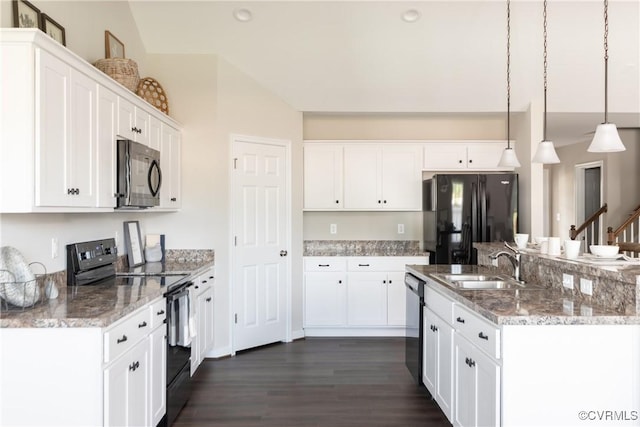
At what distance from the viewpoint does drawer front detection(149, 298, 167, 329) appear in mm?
2299

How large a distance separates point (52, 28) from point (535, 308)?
3203 millimetres

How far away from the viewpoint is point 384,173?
4.79m

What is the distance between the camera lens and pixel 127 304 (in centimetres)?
202

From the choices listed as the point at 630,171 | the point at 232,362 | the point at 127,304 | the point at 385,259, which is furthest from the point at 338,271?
the point at 630,171

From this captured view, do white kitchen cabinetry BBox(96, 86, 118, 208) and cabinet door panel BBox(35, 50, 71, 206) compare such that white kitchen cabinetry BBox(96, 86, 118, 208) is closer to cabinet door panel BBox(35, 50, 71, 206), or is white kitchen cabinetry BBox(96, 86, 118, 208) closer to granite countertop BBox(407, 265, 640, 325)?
cabinet door panel BBox(35, 50, 71, 206)

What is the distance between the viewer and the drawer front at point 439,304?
2410 millimetres

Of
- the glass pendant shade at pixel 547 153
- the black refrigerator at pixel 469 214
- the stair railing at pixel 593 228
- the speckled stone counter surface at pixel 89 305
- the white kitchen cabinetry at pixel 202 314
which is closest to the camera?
the speckled stone counter surface at pixel 89 305

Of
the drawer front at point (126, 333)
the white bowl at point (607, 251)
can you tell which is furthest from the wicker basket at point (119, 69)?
the white bowl at point (607, 251)

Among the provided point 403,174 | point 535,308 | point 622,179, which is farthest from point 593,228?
point 535,308

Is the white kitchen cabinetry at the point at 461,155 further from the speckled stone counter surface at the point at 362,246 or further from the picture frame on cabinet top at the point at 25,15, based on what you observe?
the picture frame on cabinet top at the point at 25,15

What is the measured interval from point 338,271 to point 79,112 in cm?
303

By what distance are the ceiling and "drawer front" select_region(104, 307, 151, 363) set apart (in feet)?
8.96

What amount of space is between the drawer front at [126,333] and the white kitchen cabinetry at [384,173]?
9.75ft
